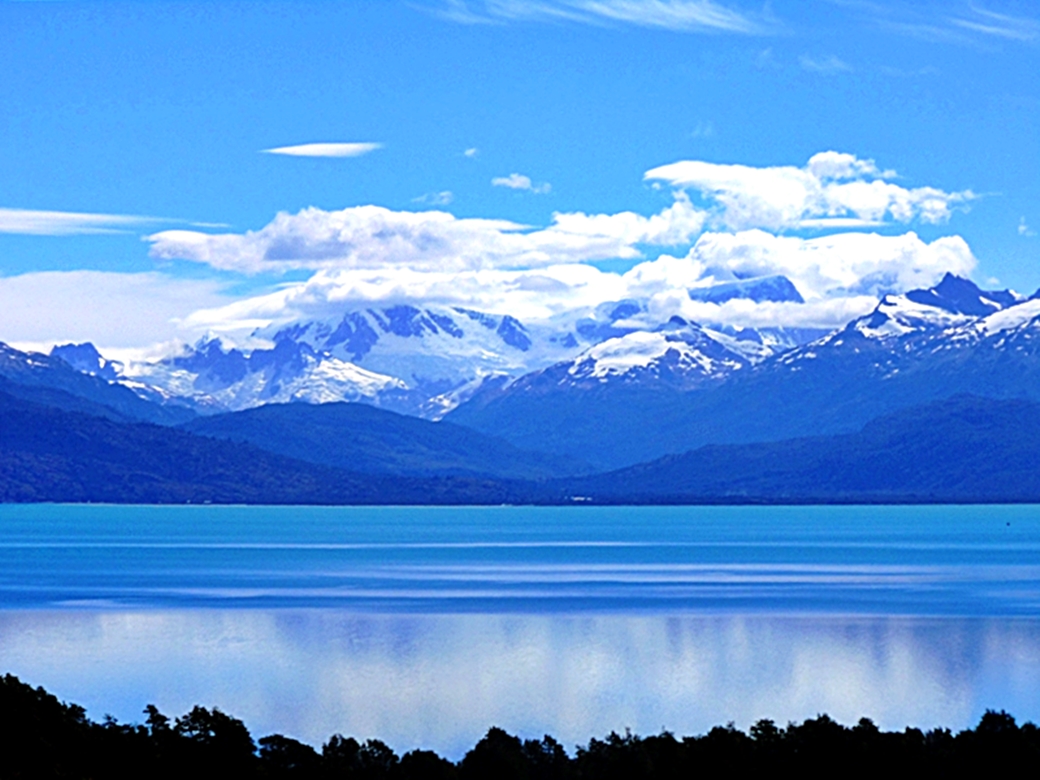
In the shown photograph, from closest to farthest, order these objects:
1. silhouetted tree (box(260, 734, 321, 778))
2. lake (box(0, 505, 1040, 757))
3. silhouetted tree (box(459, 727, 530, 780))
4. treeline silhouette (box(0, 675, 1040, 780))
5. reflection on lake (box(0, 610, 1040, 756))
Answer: treeline silhouette (box(0, 675, 1040, 780))
silhouetted tree (box(260, 734, 321, 778))
silhouetted tree (box(459, 727, 530, 780))
reflection on lake (box(0, 610, 1040, 756))
lake (box(0, 505, 1040, 757))

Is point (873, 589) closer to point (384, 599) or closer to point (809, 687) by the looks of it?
point (384, 599)

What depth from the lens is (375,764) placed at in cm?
6019

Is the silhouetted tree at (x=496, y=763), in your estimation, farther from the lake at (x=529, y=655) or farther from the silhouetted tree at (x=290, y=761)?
the lake at (x=529, y=655)

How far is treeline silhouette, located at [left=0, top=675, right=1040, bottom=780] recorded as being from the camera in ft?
187

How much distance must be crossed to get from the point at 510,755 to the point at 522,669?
49.6 meters

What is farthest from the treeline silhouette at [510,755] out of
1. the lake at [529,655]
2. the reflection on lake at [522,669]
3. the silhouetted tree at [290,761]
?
the reflection on lake at [522,669]

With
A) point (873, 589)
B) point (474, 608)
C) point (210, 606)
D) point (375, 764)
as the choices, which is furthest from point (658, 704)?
point (873, 589)

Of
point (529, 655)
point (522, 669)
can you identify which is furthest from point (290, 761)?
point (529, 655)

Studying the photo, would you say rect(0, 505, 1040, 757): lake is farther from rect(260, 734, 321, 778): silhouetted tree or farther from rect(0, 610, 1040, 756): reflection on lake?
rect(260, 734, 321, 778): silhouetted tree

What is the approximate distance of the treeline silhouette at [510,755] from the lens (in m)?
57.1

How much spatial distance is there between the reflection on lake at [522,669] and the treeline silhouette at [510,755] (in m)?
19.6

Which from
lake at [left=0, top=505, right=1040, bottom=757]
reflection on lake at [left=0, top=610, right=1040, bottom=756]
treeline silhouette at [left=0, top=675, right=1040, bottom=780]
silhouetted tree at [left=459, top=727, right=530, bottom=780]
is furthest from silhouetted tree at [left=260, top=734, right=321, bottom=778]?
reflection on lake at [left=0, top=610, right=1040, bottom=756]

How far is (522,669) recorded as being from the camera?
355 feet

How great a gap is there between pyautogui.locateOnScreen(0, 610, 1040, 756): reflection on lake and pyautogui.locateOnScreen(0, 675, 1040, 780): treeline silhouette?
1962 cm
